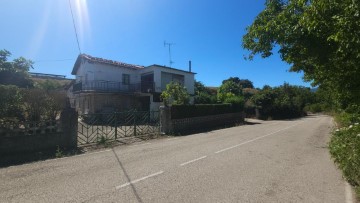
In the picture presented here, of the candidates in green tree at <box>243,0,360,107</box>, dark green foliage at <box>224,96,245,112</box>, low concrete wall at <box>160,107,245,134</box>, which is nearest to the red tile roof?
dark green foliage at <box>224,96,245,112</box>

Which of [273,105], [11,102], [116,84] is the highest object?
[116,84]

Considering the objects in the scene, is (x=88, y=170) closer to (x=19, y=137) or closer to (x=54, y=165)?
(x=54, y=165)

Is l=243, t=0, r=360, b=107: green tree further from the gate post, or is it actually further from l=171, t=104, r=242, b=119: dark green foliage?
l=171, t=104, r=242, b=119: dark green foliage

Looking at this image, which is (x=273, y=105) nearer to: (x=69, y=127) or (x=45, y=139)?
(x=69, y=127)

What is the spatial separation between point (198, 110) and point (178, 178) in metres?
14.6

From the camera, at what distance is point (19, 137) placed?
967 centimetres

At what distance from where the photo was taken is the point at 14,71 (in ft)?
49.6

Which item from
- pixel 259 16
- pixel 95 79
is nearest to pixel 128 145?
pixel 259 16

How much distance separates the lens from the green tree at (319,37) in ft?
14.6

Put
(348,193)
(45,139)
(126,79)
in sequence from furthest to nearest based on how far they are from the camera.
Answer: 1. (126,79)
2. (45,139)
3. (348,193)

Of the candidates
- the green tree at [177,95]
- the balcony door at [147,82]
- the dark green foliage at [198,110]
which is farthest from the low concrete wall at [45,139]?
the balcony door at [147,82]

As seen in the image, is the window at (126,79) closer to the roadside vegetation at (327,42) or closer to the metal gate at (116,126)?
the metal gate at (116,126)

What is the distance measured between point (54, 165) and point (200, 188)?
5.09 metres

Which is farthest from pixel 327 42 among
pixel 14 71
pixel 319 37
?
pixel 14 71
